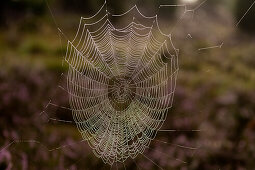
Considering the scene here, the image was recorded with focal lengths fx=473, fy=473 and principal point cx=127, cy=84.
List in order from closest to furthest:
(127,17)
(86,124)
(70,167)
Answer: (70,167), (86,124), (127,17)

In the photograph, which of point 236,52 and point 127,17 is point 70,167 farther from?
point 127,17

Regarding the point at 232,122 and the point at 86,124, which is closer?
the point at 86,124

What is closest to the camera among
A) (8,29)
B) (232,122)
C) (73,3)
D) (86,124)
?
(86,124)

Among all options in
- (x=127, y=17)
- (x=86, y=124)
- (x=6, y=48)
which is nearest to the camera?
(x=86, y=124)

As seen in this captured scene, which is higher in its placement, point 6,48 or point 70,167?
point 70,167

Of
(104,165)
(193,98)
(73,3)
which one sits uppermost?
(104,165)

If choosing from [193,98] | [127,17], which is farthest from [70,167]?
[127,17]

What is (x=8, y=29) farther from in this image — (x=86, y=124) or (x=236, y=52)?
(x=86, y=124)

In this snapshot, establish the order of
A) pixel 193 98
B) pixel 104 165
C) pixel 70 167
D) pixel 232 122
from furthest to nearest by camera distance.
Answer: pixel 193 98 → pixel 232 122 → pixel 104 165 → pixel 70 167

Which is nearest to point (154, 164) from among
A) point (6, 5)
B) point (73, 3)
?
point (6, 5)
